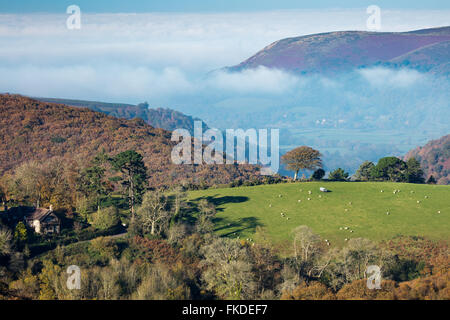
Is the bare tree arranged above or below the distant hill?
below

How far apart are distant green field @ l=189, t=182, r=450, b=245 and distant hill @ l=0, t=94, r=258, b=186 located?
49.4 metres

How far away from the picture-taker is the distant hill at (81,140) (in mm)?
132875

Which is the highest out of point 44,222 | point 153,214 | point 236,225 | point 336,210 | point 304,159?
point 304,159

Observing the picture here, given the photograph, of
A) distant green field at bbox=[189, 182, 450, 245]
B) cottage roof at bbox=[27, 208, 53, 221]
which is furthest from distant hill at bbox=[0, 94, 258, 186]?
cottage roof at bbox=[27, 208, 53, 221]

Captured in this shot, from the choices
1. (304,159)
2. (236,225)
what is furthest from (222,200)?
(304,159)

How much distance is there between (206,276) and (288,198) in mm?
31073

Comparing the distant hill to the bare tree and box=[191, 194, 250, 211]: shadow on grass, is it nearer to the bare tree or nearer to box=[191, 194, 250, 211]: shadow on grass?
box=[191, 194, 250, 211]: shadow on grass

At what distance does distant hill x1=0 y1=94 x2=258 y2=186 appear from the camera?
132875 millimetres

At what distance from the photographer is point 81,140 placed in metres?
151

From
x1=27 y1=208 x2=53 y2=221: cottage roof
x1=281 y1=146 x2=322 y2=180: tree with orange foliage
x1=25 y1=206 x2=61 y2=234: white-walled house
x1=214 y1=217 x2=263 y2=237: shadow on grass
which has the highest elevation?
x1=281 y1=146 x2=322 y2=180: tree with orange foliage

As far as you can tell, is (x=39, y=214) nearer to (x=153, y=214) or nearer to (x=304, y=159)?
(x=153, y=214)

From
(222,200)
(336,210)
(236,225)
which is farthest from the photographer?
(222,200)

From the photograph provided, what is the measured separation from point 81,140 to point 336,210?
358ft
